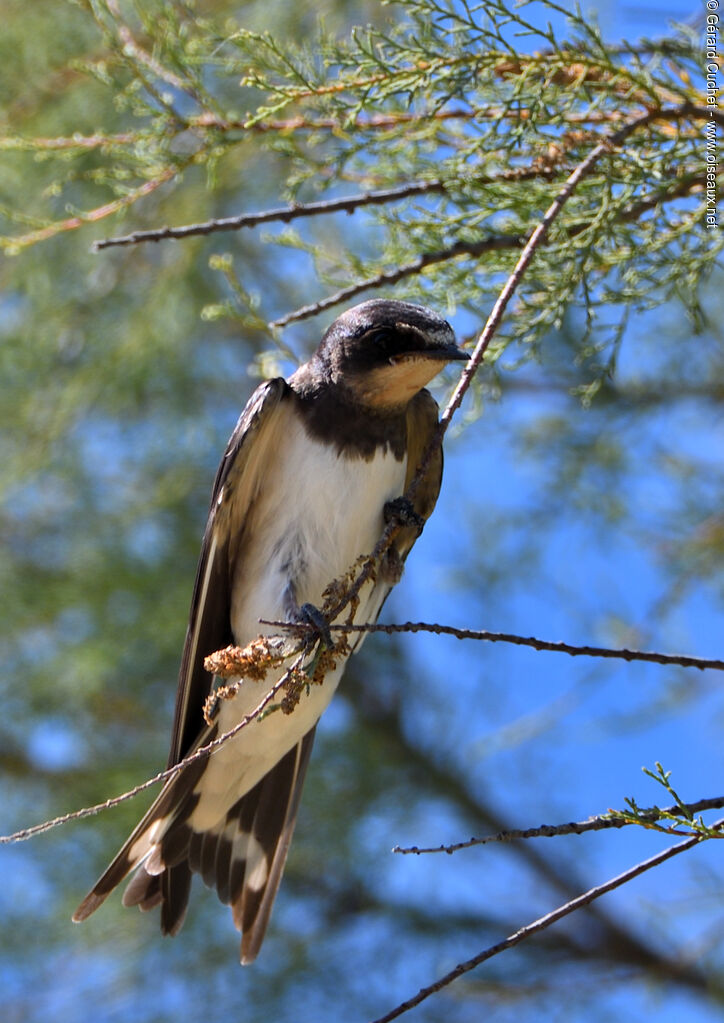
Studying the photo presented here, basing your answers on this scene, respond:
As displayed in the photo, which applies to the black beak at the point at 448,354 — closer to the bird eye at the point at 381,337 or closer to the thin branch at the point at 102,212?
the bird eye at the point at 381,337

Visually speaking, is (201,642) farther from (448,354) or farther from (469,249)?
(469,249)

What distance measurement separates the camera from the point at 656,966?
3.93 metres

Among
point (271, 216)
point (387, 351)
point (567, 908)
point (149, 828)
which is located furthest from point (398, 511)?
point (567, 908)

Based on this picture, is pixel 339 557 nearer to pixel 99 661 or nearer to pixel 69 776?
pixel 99 661

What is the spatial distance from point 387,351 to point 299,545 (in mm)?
403

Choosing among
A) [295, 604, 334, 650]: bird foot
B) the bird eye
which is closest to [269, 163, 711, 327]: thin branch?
the bird eye

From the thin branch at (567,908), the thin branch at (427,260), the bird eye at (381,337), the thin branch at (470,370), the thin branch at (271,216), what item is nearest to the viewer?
the thin branch at (567,908)

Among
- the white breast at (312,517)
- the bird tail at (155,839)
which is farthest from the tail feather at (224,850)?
the white breast at (312,517)

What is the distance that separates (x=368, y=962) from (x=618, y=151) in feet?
9.43

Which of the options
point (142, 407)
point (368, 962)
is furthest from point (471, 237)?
point (368, 962)

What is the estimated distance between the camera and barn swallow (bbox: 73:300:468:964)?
2.27m

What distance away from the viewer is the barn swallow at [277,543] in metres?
2.27

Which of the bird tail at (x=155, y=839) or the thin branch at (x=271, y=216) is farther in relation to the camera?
the bird tail at (x=155, y=839)

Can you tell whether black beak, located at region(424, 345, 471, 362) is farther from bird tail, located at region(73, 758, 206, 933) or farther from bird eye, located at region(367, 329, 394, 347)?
bird tail, located at region(73, 758, 206, 933)
